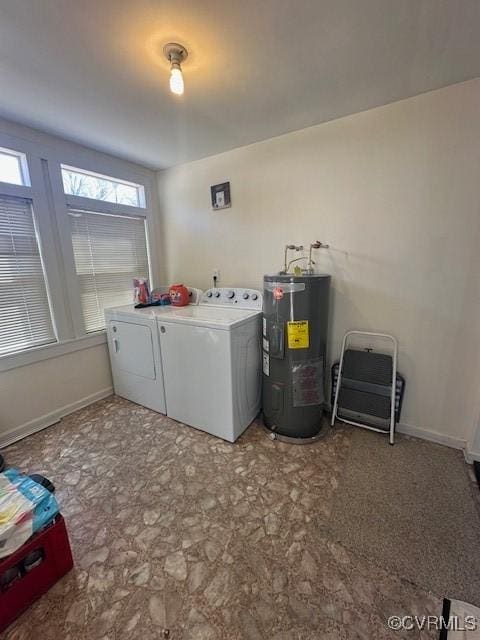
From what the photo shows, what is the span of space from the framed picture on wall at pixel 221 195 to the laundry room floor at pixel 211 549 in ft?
7.32

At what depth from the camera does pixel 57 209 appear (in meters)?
2.30

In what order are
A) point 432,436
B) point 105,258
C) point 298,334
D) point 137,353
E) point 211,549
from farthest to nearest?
point 105,258, point 137,353, point 432,436, point 298,334, point 211,549

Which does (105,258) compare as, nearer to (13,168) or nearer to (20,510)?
(13,168)

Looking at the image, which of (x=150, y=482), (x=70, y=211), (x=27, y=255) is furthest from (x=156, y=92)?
(x=150, y=482)

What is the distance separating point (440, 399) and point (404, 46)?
2249 millimetres

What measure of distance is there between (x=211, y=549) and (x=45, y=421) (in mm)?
1931

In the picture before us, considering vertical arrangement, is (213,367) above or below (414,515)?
above

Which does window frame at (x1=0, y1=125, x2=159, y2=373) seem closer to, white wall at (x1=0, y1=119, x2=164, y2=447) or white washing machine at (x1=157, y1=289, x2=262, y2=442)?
white wall at (x1=0, y1=119, x2=164, y2=447)

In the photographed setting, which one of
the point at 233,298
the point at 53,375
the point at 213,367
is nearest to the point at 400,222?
the point at 233,298

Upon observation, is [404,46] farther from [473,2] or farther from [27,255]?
[27,255]

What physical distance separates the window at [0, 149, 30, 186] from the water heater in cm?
219

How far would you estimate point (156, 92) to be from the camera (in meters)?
1.66

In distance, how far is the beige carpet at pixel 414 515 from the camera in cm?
120

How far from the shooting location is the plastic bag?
1047 mm
